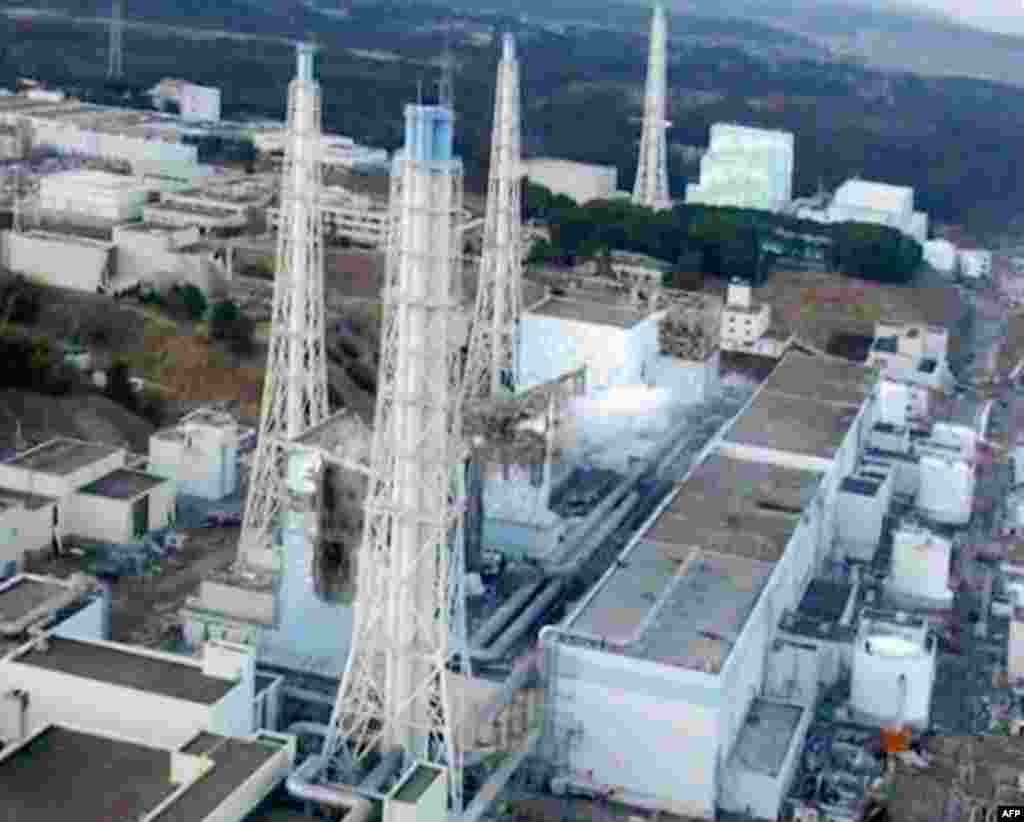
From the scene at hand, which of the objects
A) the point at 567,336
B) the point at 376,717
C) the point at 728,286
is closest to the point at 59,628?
the point at 376,717

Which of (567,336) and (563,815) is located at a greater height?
(567,336)

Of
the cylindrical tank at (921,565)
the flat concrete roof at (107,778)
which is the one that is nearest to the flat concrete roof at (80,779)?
the flat concrete roof at (107,778)

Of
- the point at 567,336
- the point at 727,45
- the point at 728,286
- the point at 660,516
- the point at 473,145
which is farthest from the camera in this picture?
the point at 727,45

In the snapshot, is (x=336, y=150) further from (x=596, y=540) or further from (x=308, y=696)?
(x=308, y=696)

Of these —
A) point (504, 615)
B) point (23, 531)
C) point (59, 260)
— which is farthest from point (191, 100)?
point (504, 615)

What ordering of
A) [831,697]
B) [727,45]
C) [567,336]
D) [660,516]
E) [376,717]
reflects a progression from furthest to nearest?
[727,45]
[567,336]
[660,516]
[831,697]
[376,717]

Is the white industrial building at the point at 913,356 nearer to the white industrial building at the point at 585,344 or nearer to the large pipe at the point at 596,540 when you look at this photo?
the white industrial building at the point at 585,344

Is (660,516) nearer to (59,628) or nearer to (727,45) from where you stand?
(59,628)

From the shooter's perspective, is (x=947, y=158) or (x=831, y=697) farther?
(x=947, y=158)
